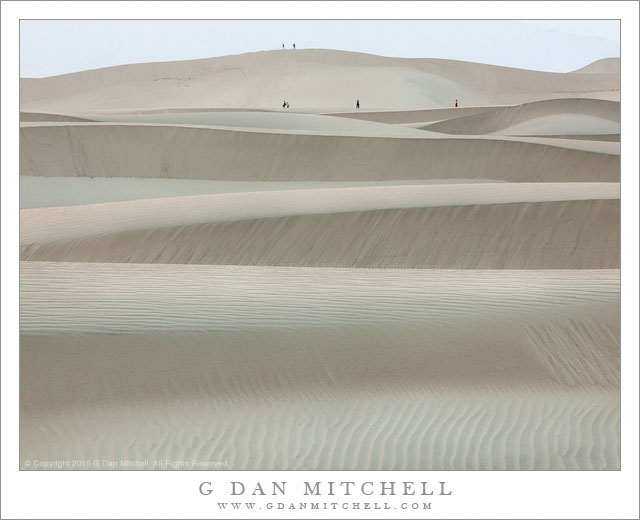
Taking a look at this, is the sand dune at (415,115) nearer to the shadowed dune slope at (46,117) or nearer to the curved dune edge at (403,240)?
the shadowed dune slope at (46,117)

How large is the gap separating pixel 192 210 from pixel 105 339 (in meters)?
3.48

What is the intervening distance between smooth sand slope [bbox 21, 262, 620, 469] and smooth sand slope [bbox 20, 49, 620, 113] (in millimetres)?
30654

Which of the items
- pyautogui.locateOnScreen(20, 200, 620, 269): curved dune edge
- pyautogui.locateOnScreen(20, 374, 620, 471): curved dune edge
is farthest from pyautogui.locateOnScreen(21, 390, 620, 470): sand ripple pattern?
pyautogui.locateOnScreen(20, 200, 620, 269): curved dune edge

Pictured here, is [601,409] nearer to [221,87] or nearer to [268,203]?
[268,203]

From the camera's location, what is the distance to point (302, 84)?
38562 millimetres

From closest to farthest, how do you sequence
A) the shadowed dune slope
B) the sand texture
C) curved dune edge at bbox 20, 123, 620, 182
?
the sand texture < curved dune edge at bbox 20, 123, 620, 182 < the shadowed dune slope

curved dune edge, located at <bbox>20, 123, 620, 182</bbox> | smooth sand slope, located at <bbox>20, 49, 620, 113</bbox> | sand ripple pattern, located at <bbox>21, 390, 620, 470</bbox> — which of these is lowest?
sand ripple pattern, located at <bbox>21, 390, 620, 470</bbox>

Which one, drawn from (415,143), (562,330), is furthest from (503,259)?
(415,143)

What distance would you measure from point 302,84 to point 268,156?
2707 centimetres

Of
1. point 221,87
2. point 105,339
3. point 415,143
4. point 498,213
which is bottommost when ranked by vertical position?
point 105,339

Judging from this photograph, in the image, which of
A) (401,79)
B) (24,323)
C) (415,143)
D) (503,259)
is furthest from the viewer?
(401,79)

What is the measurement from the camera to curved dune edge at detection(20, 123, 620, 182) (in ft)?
39.6

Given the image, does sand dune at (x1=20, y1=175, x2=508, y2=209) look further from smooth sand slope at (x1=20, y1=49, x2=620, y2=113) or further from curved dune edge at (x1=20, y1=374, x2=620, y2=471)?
smooth sand slope at (x1=20, y1=49, x2=620, y2=113)

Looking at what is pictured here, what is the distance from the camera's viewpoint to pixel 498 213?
784 cm
